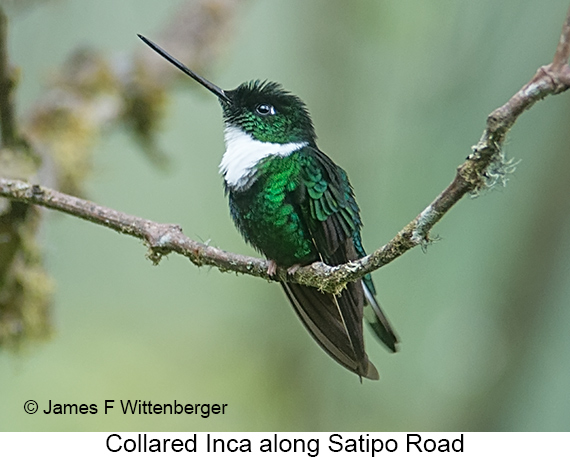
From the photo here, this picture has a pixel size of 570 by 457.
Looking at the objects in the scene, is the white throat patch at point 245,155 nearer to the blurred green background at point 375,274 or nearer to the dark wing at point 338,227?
the dark wing at point 338,227

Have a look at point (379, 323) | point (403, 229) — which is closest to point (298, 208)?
point (379, 323)

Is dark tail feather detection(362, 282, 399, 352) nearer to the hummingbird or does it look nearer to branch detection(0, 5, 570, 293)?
the hummingbird

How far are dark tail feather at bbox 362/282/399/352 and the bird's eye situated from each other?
2.83ft

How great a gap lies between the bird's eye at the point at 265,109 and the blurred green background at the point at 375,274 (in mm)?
1342

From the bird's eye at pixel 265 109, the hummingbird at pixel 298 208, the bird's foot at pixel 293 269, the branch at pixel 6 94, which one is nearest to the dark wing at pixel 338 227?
the hummingbird at pixel 298 208

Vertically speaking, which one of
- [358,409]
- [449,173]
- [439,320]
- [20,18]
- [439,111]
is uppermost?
[20,18]

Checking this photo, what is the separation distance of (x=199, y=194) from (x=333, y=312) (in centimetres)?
245

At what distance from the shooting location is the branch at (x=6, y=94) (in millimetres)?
2822

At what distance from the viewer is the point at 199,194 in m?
4.98

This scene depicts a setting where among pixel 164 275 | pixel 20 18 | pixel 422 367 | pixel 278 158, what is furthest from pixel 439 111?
pixel 20 18

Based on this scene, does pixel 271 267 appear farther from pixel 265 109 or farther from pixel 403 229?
pixel 403 229

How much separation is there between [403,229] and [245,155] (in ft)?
3.88

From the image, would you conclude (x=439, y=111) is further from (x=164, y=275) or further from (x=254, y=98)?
(x=164, y=275)

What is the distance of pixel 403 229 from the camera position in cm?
163
